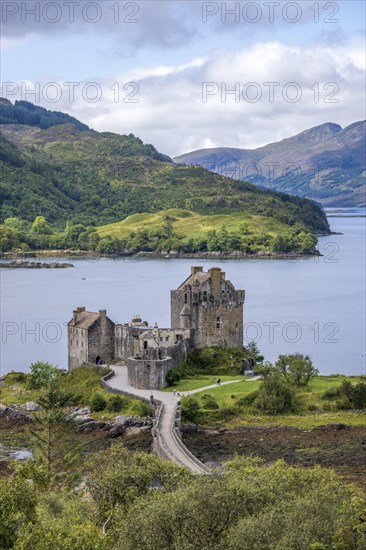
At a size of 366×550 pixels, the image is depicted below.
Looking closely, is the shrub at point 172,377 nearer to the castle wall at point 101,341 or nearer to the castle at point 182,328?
the castle at point 182,328

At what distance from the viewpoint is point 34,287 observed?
499ft

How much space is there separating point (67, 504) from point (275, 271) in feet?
500

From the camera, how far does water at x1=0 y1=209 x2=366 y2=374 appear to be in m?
90.7

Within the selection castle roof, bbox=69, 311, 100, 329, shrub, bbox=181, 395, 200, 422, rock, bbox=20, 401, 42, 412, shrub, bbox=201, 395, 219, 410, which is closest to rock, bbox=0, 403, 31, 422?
rock, bbox=20, 401, 42, 412

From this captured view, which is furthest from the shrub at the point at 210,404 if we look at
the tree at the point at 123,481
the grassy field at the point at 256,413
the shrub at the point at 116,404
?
the tree at the point at 123,481

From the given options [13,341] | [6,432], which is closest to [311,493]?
[6,432]

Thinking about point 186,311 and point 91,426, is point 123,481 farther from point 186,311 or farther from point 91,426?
point 186,311

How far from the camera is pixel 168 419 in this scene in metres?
53.5

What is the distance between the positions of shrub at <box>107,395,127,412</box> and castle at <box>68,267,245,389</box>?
16.2 ft

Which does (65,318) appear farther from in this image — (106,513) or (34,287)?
(106,513)

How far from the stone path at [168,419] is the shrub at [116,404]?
859 mm

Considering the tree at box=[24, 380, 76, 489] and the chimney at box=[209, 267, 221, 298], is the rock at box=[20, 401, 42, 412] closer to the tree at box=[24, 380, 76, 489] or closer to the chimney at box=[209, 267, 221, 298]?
the tree at box=[24, 380, 76, 489]

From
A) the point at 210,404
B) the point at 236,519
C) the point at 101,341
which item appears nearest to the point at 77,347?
the point at 101,341

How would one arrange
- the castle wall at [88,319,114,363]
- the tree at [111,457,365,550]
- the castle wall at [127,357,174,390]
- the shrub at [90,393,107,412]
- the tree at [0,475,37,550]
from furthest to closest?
the castle wall at [88,319,114,363]
the castle wall at [127,357,174,390]
the shrub at [90,393,107,412]
the tree at [111,457,365,550]
the tree at [0,475,37,550]
